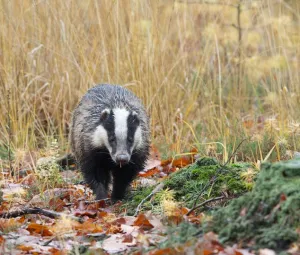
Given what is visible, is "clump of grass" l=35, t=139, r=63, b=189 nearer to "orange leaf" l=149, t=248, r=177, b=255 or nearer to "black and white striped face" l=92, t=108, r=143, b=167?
"black and white striped face" l=92, t=108, r=143, b=167

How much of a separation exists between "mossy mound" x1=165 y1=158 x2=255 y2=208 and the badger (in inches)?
27.2

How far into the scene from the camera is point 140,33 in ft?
26.5

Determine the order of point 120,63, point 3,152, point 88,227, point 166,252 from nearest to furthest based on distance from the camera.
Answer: point 166,252
point 88,227
point 3,152
point 120,63

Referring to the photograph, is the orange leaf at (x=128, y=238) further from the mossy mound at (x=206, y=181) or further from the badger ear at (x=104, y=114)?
the badger ear at (x=104, y=114)

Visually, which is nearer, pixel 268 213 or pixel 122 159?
pixel 268 213

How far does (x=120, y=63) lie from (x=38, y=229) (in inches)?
153

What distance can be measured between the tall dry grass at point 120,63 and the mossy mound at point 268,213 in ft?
12.1

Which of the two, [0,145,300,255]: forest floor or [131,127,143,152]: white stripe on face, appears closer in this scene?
[0,145,300,255]: forest floor

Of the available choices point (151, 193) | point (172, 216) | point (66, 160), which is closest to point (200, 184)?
point (151, 193)

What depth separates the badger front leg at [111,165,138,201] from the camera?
20.0ft

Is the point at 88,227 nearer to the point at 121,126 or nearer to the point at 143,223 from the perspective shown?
the point at 143,223

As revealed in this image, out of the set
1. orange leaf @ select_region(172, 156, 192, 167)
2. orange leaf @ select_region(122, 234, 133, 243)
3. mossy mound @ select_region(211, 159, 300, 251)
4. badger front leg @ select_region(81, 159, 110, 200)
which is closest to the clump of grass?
badger front leg @ select_region(81, 159, 110, 200)

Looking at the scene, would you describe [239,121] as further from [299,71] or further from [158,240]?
[158,240]

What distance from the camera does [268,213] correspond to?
3.56 m
